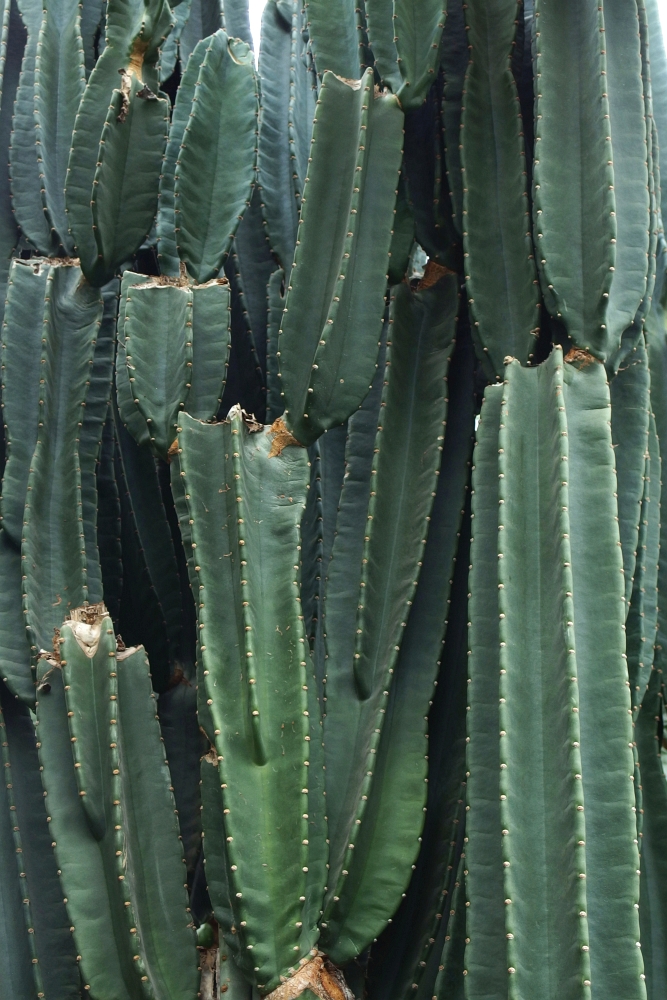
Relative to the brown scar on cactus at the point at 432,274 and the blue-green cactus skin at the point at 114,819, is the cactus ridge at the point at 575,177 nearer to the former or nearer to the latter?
the brown scar on cactus at the point at 432,274

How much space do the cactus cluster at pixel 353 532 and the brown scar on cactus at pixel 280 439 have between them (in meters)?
0.02

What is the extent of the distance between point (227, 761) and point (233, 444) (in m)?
0.85

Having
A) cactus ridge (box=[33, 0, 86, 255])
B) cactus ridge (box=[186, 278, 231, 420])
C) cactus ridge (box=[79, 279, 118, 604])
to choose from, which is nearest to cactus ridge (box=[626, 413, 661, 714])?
cactus ridge (box=[186, 278, 231, 420])

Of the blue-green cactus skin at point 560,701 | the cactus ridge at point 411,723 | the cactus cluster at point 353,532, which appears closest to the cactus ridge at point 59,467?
the cactus cluster at point 353,532

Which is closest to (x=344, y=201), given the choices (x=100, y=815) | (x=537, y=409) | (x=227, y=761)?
(x=537, y=409)

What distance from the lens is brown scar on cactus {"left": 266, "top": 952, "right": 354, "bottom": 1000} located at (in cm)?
241

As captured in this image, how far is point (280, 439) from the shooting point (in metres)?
2.94

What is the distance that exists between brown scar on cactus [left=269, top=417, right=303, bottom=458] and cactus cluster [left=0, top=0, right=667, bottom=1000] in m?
0.02

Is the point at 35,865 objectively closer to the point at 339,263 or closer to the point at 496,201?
the point at 339,263

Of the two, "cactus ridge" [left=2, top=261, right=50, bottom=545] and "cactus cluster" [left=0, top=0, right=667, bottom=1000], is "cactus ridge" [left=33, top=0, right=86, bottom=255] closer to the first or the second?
"cactus cluster" [left=0, top=0, right=667, bottom=1000]

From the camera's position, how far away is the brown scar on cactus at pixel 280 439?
292cm

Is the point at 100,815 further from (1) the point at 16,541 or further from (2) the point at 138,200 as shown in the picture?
(2) the point at 138,200

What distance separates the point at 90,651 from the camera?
2.76 meters

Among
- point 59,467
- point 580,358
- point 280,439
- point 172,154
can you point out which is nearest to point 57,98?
point 172,154
